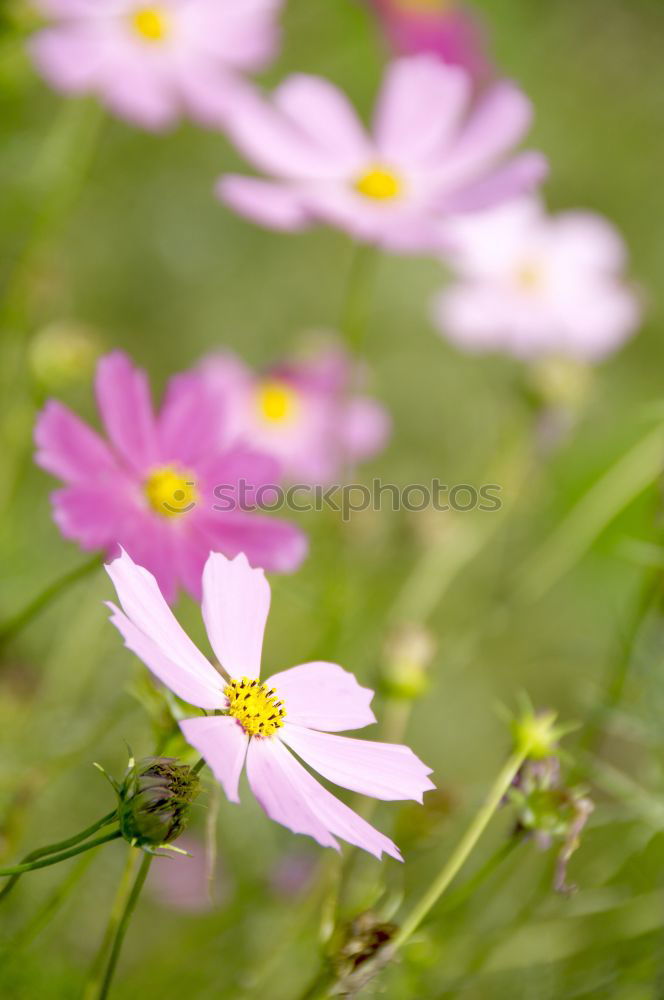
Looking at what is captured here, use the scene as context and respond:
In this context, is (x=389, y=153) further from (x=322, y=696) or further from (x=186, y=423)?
(x=322, y=696)

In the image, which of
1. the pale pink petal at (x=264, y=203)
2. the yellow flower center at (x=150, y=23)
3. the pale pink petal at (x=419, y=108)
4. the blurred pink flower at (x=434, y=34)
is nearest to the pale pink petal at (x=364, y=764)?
the pale pink petal at (x=264, y=203)

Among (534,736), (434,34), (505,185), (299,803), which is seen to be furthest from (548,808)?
(434,34)

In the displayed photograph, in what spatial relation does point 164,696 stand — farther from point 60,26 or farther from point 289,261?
point 289,261

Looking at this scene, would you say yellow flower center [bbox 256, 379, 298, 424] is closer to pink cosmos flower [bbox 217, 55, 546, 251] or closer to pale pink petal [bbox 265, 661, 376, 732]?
pink cosmos flower [bbox 217, 55, 546, 251]

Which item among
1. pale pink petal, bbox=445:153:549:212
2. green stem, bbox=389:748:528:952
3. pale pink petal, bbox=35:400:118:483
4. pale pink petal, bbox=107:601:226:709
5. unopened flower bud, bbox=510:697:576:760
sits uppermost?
pale pink petal, bbox=445:153:549:212

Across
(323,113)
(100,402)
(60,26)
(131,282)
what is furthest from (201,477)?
(131,282)

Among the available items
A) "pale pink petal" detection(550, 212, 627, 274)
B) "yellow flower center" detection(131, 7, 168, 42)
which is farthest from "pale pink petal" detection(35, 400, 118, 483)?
"pale pink petal" detection(550, 212, 627, 274)

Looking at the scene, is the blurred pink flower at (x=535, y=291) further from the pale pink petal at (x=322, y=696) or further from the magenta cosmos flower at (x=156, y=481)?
the pale pink petal at (x=322, y=696)
